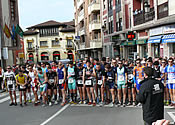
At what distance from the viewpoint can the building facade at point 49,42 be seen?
228 ft

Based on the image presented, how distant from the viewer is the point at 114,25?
2925 cm

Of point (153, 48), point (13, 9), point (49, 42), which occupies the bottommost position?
point (153, 48)

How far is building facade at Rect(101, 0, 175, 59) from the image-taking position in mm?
16297

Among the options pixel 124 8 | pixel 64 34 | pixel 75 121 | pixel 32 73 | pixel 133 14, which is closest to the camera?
pixel 75 121

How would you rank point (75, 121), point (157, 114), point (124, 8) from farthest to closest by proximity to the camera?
point (124, 8)
point (75, 121)
point (157, 114)

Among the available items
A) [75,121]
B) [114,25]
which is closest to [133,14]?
[114,25]

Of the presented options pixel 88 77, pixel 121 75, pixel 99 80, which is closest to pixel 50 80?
pixel 88 77

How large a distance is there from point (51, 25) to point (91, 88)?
2478 inches

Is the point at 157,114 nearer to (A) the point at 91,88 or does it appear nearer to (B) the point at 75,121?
(B) the point at 75,121

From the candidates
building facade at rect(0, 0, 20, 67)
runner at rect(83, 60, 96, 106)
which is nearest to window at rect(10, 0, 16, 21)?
building facade at rect(0, 0, 20, 67)

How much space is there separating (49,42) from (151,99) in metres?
68.2

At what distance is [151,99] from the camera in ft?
15.4

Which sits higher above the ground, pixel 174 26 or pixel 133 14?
pixel 133 14

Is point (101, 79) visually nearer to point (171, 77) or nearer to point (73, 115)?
point (73, 115)
